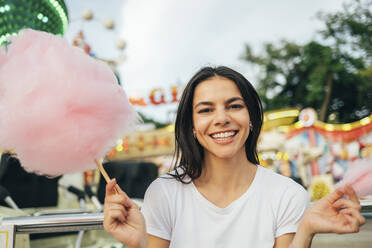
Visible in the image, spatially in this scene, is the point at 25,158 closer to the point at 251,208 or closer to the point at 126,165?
the point at 251,208

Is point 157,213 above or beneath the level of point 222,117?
beneath

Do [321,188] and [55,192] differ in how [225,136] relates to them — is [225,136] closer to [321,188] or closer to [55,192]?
[55,192]

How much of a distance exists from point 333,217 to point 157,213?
2.25 feet

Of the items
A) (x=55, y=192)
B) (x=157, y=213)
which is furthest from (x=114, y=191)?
(x=55, y=192)

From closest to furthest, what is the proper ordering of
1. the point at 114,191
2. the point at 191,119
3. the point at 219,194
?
1. the point at 114,191
2. the point at 219,194
3. the point at 191,119

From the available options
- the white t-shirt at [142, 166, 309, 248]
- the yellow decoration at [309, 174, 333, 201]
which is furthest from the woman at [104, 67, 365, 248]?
the yellow decoration at [309, 174, 333, 201]

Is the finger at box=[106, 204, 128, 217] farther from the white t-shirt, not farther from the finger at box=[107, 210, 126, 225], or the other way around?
the white t-shirt

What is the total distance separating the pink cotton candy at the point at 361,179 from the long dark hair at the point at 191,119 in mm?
530

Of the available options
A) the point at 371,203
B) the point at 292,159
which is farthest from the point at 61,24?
the point at 292,159

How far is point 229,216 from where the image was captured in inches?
52.4

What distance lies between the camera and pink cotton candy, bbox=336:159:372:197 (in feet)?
3.59

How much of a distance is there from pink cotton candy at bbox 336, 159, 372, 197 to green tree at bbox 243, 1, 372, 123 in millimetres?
16326

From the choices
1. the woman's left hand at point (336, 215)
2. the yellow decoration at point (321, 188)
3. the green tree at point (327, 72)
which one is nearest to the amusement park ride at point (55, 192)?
the yellow decoration at point (321, 188)

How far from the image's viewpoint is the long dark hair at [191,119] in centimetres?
149
